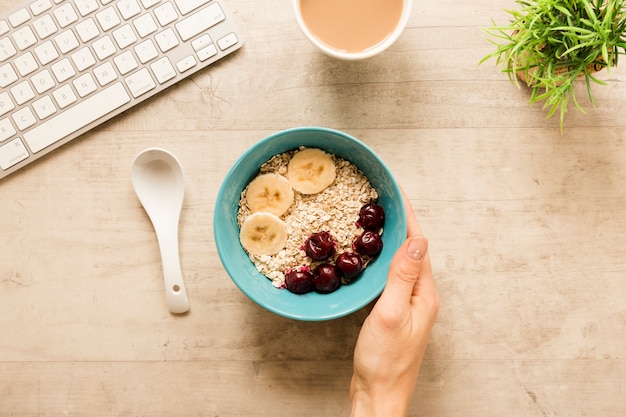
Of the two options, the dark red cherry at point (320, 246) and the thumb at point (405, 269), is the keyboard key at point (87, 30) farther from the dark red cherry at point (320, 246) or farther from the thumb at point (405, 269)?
the thumb at point (405, 269)

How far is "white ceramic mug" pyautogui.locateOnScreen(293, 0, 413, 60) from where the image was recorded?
29.1 inches

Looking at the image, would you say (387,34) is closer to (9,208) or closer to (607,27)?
(607,27)

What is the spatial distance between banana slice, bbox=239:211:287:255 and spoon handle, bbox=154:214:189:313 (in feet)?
0.44

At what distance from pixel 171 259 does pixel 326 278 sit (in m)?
0.27

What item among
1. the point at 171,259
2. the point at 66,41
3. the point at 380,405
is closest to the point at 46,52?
the point at 66,41

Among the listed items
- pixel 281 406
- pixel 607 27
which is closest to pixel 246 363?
pixel 281 406

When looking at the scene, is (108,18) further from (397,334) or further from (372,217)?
(397,334)

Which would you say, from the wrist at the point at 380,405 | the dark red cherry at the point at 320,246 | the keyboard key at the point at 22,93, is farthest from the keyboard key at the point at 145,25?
the wrist at the point at 380,405

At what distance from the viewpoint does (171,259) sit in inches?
33.3

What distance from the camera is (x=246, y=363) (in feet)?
2.87

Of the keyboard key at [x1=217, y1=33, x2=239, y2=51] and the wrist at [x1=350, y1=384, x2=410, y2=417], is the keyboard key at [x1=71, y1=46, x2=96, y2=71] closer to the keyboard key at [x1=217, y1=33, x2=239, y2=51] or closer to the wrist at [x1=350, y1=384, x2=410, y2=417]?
the keyboard key at [x1=217, y1=33, x2=239, y2=51]

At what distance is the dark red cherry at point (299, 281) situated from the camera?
0.76 meters

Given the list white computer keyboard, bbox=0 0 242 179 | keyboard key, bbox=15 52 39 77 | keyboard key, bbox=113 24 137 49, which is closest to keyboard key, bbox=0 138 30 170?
white computer keyboard, bbox=0 0 242 179

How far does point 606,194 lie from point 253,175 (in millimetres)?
609
